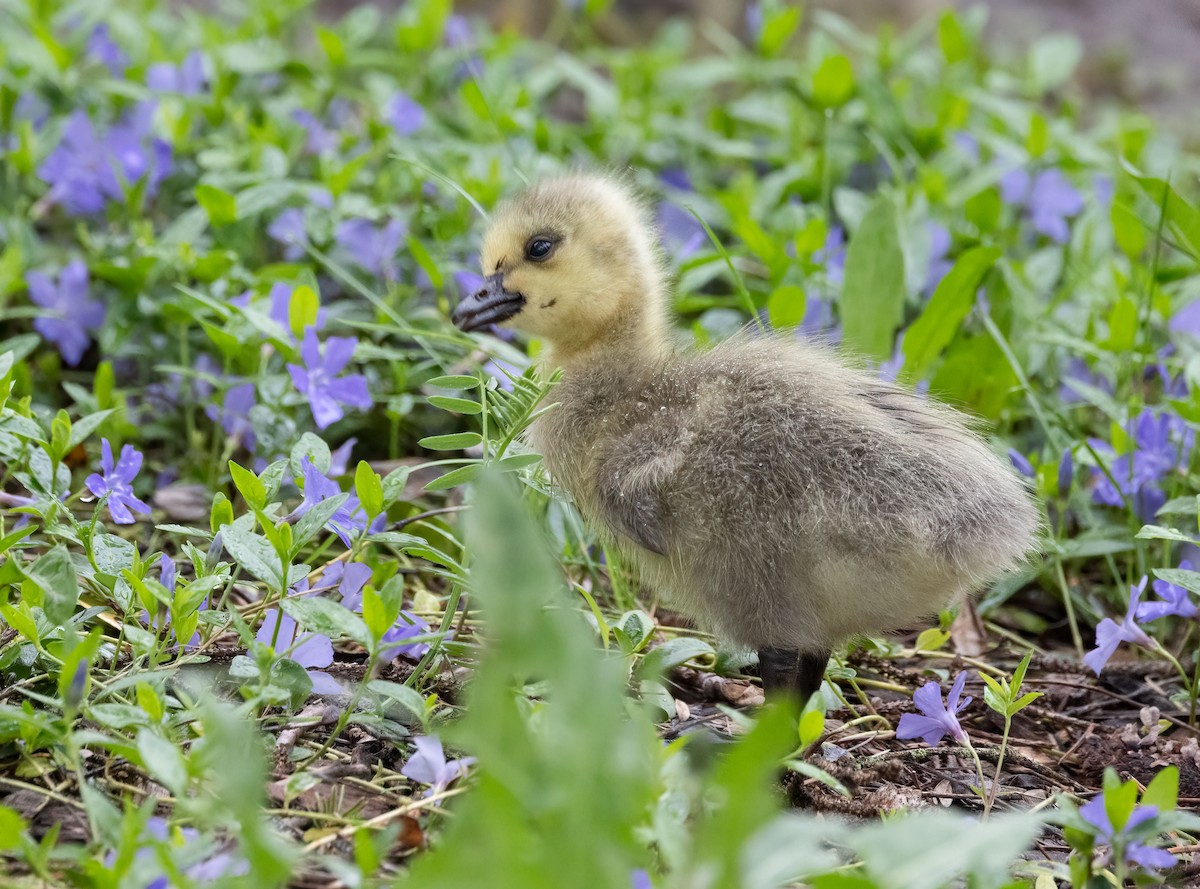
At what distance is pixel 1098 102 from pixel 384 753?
6.29 meters

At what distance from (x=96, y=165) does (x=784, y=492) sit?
2781mm

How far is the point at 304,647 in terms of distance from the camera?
2.58m

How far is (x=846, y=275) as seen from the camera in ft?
12.6

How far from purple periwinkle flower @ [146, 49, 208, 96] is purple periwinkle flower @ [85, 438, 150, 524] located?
2268mm

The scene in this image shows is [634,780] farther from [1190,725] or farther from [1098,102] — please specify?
[1098,102]

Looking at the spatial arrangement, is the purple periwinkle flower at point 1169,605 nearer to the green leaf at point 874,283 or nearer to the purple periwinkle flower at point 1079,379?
the green leaf at point 874,283

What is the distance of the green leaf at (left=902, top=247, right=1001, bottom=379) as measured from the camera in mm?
3842

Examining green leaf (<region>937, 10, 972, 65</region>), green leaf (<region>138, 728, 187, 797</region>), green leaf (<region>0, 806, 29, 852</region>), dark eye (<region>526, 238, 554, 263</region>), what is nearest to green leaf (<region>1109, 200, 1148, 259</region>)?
dark eye (<region>526, 238, 554, 263</region>)

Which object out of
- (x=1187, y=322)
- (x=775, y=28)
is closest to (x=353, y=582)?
(x=1187, y=322)

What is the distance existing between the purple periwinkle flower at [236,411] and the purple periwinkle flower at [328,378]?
0.83ft

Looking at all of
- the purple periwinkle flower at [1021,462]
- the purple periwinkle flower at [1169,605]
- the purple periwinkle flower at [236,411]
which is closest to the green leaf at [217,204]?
the purple periwinkle flower at [236,411]

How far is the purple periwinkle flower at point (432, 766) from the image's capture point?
233 cm

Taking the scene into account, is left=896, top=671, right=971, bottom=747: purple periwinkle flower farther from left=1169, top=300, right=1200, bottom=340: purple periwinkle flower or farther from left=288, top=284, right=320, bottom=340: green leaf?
left=1169, top=300, right=1200, bottom=340: purple periwinkle flower

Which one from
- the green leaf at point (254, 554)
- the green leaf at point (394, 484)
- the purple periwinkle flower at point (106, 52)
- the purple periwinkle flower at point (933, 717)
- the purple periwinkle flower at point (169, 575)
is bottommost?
the purple periwinkle flower at point (933, 717)
